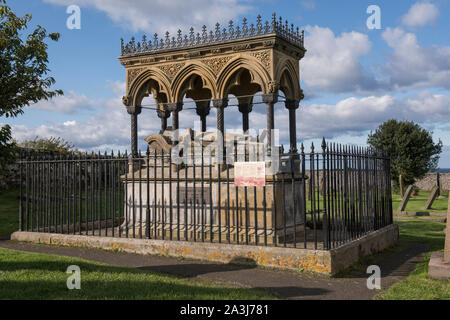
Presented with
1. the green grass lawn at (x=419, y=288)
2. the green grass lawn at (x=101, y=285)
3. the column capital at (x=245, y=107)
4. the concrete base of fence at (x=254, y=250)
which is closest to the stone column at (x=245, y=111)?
the column capital at (x=245, y=107)

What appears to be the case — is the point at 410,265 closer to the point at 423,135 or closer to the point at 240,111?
the point at 240,111

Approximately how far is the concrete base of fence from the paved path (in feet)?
0.64

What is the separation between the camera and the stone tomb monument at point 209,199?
30.9 feet

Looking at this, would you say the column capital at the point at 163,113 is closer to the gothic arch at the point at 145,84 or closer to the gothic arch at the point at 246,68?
the gothic arch at the point at 145,84

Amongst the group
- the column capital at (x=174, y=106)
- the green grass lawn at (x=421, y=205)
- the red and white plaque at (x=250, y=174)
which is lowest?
the green grass lawn at (x=421, y=205)

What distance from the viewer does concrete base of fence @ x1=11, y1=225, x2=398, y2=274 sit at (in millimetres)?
7895

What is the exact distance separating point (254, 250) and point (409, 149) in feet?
96.9

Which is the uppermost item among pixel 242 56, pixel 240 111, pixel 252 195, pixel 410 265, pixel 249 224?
pixel 242 56

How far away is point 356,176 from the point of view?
1004 centimetres

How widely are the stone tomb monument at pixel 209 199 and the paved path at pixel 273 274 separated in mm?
802

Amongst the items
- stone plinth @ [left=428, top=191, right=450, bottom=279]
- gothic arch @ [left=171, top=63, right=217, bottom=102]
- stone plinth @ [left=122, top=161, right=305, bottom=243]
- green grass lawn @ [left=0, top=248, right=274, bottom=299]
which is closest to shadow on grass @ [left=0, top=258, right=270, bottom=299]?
green grass lawn @ [left=0, top=248, right=274, bottom=299]

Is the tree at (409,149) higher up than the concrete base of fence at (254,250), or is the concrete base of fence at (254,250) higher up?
the tree at (409,149)
